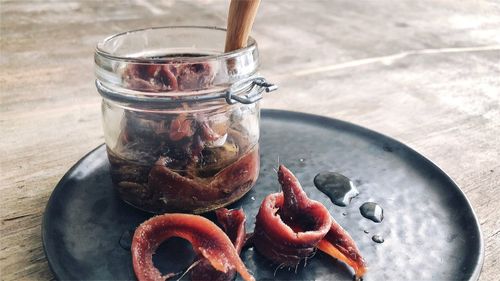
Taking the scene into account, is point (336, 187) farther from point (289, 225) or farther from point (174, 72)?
point (174, 72)

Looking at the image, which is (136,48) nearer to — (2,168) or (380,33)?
(2,168)

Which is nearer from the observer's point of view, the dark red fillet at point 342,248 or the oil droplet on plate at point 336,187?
the dark red fillet at point 342,248

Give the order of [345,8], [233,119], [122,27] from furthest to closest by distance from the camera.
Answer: [345,8], [122,27], [233,119]

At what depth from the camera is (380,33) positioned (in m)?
1.71

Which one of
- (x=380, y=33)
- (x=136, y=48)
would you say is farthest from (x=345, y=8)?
(x=136, y=48)

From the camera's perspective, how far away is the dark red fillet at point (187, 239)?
53 cm

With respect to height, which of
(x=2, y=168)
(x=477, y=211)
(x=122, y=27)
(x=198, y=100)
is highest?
(x=198, y=100)

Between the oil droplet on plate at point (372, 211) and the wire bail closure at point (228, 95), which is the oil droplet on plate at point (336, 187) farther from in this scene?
the wire bail closure at point (228, 95)

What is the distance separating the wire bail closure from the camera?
60 centimetres

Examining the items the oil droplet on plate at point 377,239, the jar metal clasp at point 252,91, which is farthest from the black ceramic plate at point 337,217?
the jar metal clasp at point 252,91

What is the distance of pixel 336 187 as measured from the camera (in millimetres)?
718

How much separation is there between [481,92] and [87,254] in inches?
39.5

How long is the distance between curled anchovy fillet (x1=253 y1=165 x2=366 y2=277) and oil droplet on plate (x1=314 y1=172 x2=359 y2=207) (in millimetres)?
98

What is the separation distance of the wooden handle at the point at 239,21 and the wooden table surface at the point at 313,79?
383 mm
